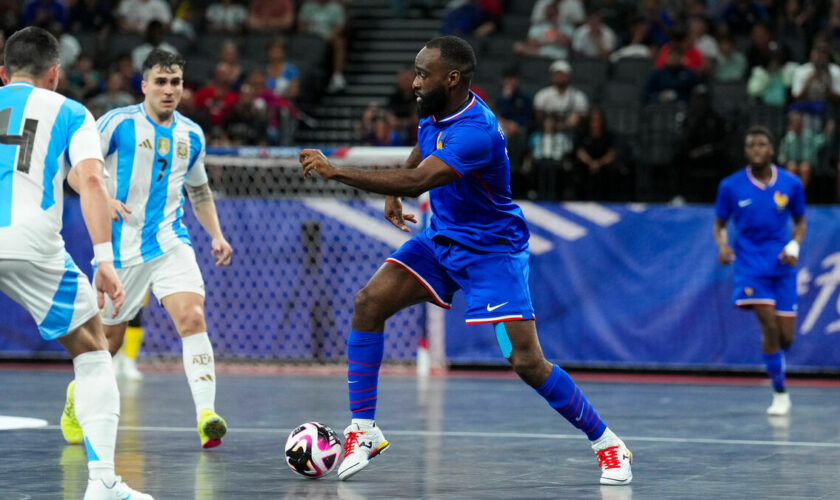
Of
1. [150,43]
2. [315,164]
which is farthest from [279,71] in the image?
[315,164]

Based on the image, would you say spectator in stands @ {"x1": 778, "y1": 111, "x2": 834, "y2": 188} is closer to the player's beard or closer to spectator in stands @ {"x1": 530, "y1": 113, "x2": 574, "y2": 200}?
spectator in stands @ {"x1": 530, "y1": 113, "x2": 574, "y2": 200}

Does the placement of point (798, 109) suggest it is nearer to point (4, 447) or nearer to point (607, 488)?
point (607, 488)

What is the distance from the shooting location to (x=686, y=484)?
6.67 metres

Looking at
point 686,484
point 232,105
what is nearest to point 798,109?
point 232,105

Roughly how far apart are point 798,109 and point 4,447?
9.88 meters

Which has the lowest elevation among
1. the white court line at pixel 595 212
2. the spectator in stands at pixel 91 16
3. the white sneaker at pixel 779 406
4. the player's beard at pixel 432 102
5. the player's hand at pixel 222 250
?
the white sneaker at pixel 779 406

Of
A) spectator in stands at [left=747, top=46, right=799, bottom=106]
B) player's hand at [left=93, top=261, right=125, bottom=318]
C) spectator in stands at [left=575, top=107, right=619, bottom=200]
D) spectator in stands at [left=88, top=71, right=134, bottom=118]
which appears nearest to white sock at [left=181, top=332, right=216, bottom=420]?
player's hand at [left=93, top=261, right=125, bottom=318]

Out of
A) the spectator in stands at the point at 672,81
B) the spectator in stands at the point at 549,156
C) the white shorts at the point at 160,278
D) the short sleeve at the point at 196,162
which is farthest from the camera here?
the spectator in stands at the point at 672,81

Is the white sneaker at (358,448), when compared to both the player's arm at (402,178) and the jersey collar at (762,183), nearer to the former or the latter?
the player's arm at (402,178)

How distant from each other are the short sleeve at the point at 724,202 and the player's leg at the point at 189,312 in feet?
16.4

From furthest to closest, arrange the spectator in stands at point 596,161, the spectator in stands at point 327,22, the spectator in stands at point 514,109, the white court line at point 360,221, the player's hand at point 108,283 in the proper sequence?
the spectator in stands at point 327,22 < the spectator in stands at point 514,109 < the spectator in stands at point 596,161 < the white court line at point 360,221 < the player's hand at point 108,283

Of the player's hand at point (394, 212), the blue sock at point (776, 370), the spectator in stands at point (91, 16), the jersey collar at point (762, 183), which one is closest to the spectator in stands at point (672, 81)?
the jersey collar at point (762, 183)

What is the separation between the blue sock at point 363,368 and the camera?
696 centimetres

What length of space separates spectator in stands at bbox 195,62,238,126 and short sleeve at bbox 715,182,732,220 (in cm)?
714
